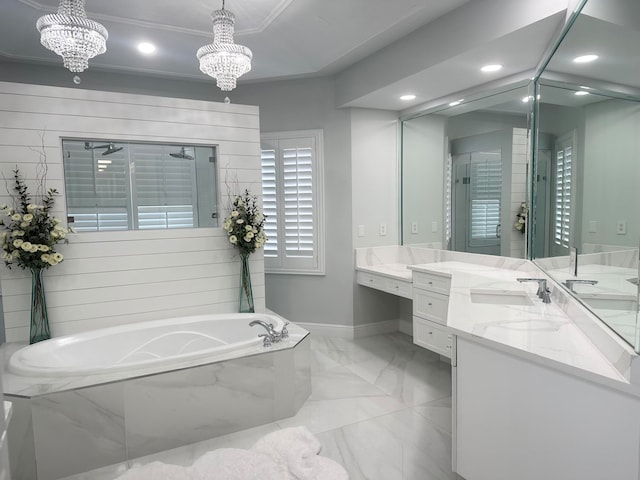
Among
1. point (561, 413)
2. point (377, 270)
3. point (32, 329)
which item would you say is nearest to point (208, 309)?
point (32, 329)

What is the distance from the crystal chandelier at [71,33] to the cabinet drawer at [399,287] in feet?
9.32

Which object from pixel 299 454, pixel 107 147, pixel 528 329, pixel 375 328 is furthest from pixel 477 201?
pixel 107 147

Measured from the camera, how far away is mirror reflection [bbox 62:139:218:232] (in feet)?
10.5

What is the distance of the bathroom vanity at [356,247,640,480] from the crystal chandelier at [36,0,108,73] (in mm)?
2381

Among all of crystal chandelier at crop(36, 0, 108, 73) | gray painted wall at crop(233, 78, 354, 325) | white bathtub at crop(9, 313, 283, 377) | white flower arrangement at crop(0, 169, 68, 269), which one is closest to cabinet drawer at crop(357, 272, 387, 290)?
gray painted wall at crop(233, 78, 354, 325)

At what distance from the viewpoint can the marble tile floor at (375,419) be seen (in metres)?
2.32

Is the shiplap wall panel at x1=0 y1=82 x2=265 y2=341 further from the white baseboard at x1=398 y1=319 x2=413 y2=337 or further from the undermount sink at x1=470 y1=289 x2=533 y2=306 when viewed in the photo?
the undermount sink at x1=470 y1=289 x2=533 y2=306

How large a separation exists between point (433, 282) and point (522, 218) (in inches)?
32.9

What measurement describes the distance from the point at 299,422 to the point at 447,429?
955mm

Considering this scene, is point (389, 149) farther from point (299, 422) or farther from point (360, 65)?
point (299, 422)

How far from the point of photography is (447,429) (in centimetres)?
265

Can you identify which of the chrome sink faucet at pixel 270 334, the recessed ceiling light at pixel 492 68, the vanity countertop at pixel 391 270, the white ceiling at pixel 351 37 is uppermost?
the white ceiling at pixel 351 37

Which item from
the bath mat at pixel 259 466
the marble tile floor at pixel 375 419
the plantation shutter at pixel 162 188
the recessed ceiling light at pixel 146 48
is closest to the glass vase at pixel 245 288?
the plantation shutter at pixel 162 188

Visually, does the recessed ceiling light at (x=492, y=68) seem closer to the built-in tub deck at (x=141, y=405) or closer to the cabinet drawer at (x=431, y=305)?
the cabinet drawer at (x=431, y=305)
